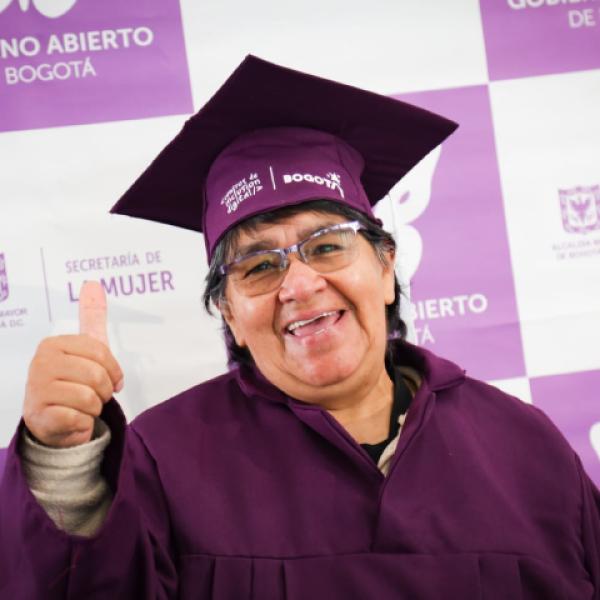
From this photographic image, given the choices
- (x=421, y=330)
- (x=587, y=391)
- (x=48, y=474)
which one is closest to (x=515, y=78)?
(x=421, y=330)

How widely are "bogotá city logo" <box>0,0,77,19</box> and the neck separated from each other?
1267 mm

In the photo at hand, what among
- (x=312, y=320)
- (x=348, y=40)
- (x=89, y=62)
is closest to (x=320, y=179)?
(x=312, y=320)

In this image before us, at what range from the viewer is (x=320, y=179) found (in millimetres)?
1324

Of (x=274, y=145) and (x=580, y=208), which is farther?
(x=580, y=208)

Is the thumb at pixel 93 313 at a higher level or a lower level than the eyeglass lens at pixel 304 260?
lower

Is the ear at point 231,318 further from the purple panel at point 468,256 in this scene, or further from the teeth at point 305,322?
the purple panel at point 468,256

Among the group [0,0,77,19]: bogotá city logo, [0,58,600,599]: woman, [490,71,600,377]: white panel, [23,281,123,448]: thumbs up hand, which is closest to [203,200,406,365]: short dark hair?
[0,58,600,599]: woman

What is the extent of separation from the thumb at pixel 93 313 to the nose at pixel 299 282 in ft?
1.17

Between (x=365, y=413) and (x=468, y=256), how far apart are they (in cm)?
68

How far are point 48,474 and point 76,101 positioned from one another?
1.17 metres

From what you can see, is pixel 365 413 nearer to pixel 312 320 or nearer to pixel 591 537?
pixel 312 320

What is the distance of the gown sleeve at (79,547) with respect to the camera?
38.8 inches

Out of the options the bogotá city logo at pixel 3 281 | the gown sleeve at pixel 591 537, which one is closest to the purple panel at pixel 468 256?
the gown sleeve at pixel 591 537

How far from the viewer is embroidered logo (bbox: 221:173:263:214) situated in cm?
131
